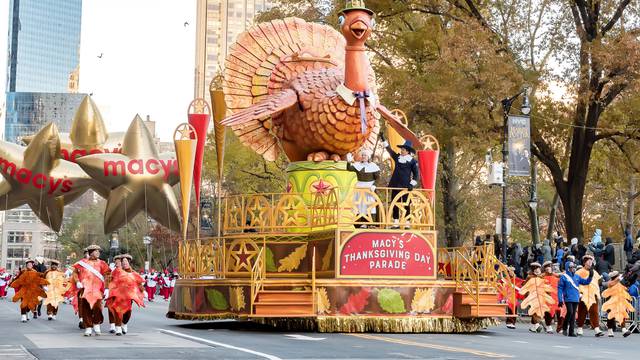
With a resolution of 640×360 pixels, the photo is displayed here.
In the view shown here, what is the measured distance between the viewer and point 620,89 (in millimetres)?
32438

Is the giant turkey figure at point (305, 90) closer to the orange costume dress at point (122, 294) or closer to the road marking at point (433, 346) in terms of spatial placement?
the orange costume dress at point (122, 294)

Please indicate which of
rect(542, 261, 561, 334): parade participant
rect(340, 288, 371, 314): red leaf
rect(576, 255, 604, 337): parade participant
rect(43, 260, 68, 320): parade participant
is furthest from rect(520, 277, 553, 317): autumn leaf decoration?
rect(43, 260, 68, 320): parade participant

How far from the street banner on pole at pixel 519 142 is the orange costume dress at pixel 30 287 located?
1430 cm

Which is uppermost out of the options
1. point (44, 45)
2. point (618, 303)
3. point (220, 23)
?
point (220, 23)

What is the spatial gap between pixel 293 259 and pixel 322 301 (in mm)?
1935

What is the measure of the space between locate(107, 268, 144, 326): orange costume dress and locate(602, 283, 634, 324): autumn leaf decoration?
10139 mm

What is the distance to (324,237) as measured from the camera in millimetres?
20484

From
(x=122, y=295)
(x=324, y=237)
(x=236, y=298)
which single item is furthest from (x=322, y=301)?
(x=122, y=295)

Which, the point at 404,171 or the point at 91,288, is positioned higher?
the point at 404,171

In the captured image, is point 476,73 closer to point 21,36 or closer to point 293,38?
Result: point 293,38

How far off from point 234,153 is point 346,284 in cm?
3395

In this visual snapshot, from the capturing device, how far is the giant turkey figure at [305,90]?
2155cm

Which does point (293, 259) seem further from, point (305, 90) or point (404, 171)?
point (305, 90)

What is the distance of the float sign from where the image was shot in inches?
784
